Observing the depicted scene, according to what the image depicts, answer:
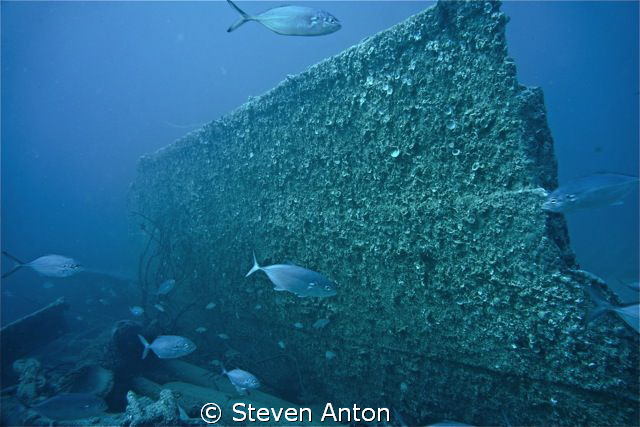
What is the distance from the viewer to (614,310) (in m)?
1.67

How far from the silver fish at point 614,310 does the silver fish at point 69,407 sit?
14.4 feet

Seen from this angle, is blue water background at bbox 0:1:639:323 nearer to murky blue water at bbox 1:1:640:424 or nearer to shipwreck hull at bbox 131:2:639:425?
murky blue water at bbox 1:1:640:424

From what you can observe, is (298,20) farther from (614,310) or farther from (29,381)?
(29,381)

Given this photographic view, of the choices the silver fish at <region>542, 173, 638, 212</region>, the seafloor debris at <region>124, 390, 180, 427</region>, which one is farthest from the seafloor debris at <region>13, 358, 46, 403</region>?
the silver fish at <region>542, 173, 638, 212</region>

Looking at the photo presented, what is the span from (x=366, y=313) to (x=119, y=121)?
98139 millimetres

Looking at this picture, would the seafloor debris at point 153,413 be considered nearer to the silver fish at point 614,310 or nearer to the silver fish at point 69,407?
the silver fish at point 69,407

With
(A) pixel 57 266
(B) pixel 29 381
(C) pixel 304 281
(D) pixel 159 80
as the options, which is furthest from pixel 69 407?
(D) pixel 159 80

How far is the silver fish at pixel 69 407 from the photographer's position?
3.01 metres

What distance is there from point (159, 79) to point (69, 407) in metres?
107

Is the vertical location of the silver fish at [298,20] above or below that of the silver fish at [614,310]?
above

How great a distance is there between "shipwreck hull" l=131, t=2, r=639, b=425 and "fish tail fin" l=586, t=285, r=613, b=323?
0.20 feet

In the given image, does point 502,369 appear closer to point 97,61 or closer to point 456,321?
point 456,321

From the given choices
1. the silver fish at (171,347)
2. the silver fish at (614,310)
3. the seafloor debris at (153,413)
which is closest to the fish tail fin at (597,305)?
the silver fish at (614,310)

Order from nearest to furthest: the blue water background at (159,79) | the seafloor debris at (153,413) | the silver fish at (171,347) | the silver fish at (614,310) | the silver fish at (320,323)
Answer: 1. the silver fish at (614,310)
2. the seafloor debris at (153,413)
3. the silver fish at (320,323)
4. the silver fish at (171,347)
5. the blue water background at (159,79)
